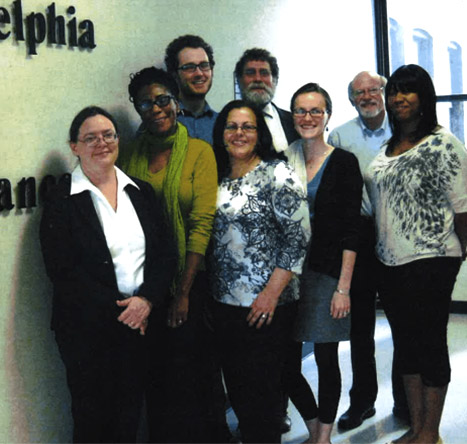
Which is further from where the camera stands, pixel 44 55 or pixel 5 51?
pixel 44 55

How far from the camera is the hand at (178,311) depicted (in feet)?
8.25

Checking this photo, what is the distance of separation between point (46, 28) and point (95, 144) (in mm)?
462

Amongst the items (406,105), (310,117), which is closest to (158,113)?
(310,117)

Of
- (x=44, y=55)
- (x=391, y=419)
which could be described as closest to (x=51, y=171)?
(x=44, y=55)

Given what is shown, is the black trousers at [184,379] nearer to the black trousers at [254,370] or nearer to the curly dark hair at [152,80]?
the black trousers at [254,370]

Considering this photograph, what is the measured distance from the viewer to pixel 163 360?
8.64 feet

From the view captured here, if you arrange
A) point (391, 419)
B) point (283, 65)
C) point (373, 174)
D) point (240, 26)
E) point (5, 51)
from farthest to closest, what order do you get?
point (283, 65) < point (240, 26) < point (391, 419) < point (373, 174) < point (5, 51)

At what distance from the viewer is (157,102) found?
2.51 metres

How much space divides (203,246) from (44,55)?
85cm

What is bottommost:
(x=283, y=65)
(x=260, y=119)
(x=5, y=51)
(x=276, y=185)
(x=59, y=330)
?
(x=59, y=330)

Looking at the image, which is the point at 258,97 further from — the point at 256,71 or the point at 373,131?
the point at 373,131

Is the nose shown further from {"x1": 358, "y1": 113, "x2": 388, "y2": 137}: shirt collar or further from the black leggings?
{"x1": 358, "y1": 113, "x2": 388, "y2": 137}: shirt collar

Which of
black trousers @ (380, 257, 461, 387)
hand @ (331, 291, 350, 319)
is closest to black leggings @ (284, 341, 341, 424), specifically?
hand @ (331, 291, 350, 319)

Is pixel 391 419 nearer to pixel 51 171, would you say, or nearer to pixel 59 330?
pixel 59 330
